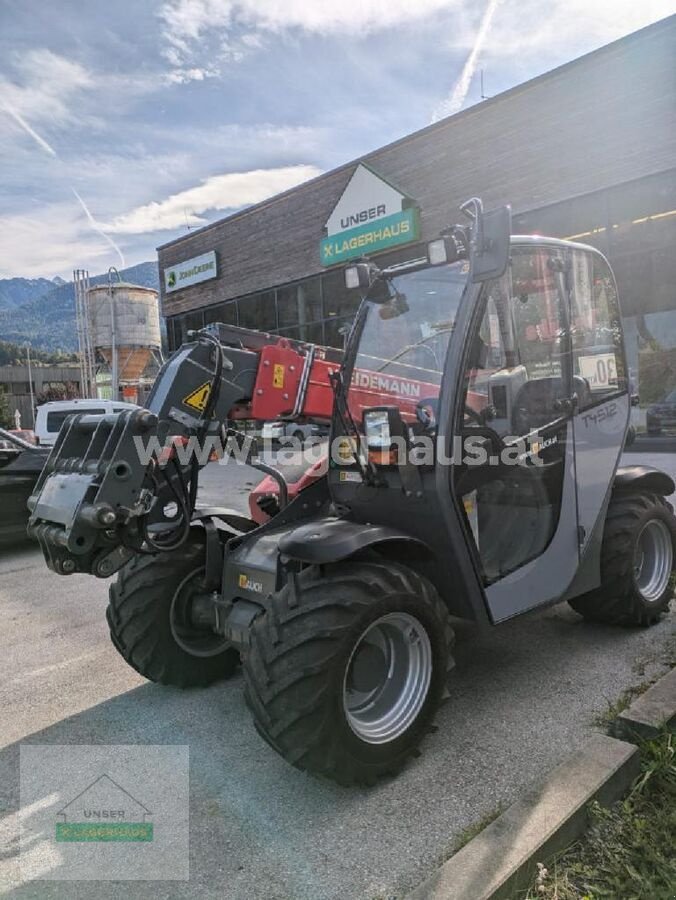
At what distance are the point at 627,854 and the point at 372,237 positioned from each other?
1484cm

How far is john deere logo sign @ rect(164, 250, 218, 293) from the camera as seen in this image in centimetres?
2120

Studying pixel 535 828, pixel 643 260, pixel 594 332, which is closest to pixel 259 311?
pixel 643 260

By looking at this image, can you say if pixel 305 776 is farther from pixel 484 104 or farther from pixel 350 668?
pixel 484 104

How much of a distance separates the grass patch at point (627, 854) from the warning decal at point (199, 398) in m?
2.61

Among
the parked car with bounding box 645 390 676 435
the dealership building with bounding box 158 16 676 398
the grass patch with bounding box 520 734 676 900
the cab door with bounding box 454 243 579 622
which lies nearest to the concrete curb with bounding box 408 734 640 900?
the grass patch with bounding box 520 734 676 900

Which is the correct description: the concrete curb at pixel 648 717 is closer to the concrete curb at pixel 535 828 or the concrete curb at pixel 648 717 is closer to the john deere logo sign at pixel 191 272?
the concrete curb at pixel 535 828

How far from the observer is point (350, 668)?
10.0 feet

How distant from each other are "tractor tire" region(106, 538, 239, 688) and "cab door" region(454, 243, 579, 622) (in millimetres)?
1703

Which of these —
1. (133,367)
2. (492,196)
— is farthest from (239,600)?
(133,367)

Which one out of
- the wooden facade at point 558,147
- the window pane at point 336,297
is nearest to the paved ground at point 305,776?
the wooden facade at point 558,147

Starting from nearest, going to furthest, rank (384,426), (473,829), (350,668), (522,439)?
(473,829) → (350,668) → (384,426) → (522,439)

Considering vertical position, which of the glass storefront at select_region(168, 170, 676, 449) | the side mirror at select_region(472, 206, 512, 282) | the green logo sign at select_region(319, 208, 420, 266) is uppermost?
the green logo sign at select_region(319, 208, 420, 266)

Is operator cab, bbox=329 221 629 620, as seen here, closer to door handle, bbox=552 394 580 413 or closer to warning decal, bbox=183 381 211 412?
door handle, bbox=552 394 580 413

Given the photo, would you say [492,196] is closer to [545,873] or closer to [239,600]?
[239,600]
